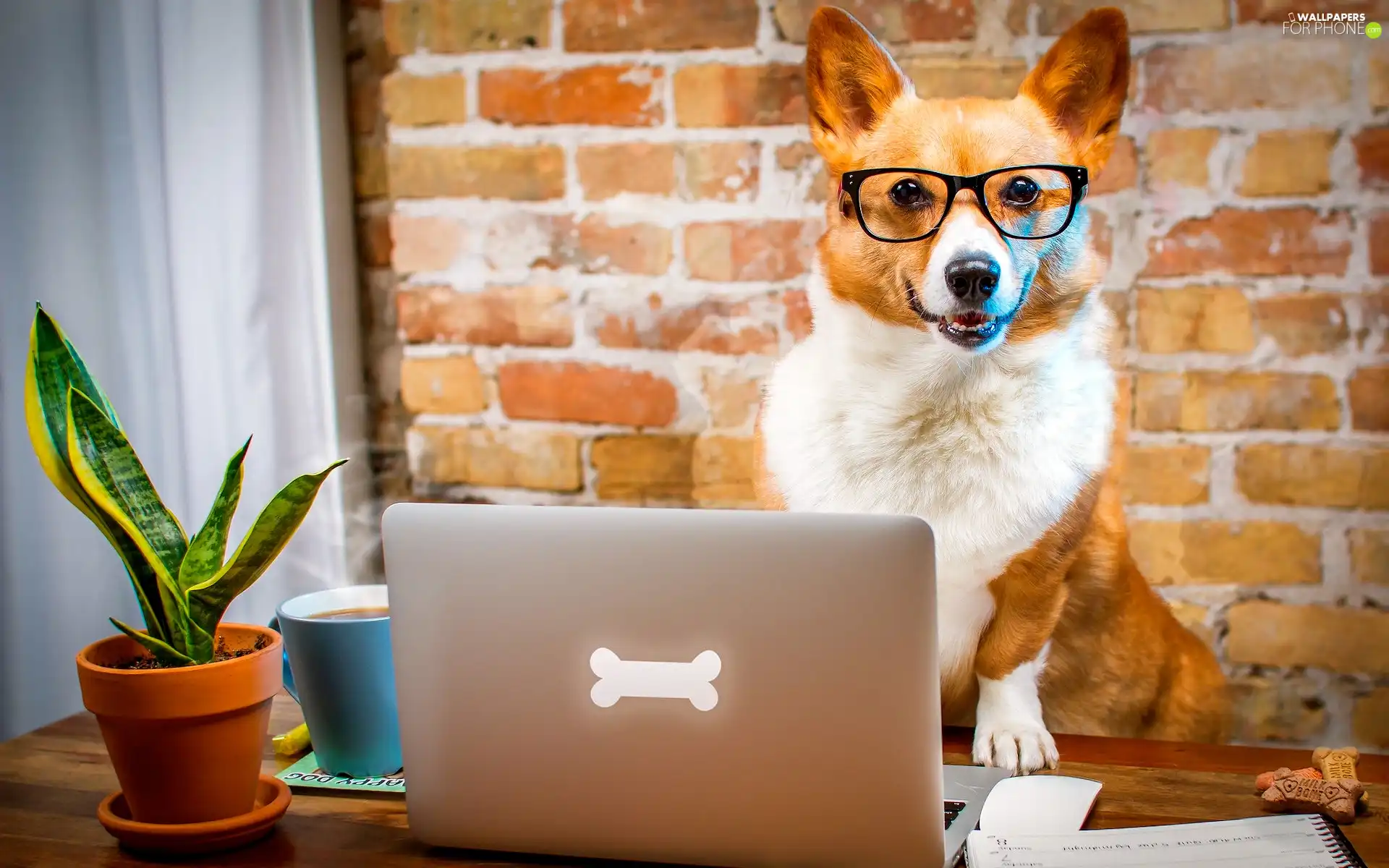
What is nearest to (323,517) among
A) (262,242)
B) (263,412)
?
(263,412)

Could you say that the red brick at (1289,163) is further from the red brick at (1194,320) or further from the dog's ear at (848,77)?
the dog's ear at (848,77)

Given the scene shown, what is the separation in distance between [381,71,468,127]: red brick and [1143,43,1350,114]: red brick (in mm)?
786

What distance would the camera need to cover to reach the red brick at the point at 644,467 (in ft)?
4.43

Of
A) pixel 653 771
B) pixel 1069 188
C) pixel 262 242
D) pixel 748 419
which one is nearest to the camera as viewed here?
pixel 653 771

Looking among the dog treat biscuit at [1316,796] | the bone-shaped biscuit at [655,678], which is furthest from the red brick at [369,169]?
the dog treat biscuit at [1316,796]

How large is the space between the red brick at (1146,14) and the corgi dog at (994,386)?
0.06 ft

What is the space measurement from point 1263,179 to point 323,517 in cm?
117

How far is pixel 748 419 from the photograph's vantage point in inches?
52.0

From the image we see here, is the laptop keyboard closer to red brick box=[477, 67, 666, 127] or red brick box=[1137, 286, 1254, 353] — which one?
red brick box=[1137, 286, 1254, 353]

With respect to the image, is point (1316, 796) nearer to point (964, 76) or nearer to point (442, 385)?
point (964, 76)

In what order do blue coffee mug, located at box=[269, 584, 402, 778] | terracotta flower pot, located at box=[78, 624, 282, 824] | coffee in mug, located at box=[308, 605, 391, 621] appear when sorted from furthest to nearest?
coffee in mug, located at box=[308, 605, 391, 621]
blue coffee mug, located at box=[269, 584, 402, 778]
terracotta flower pot, located at box=[78, 624, 282, 824]

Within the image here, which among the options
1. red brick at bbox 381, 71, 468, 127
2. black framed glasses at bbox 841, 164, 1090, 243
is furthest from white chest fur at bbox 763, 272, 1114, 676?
red brick at bbox 381, 71, 468, 127

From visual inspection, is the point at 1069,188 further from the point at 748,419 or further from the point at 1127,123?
the point at 748,419

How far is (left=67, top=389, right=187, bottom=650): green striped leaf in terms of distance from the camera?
907mm
